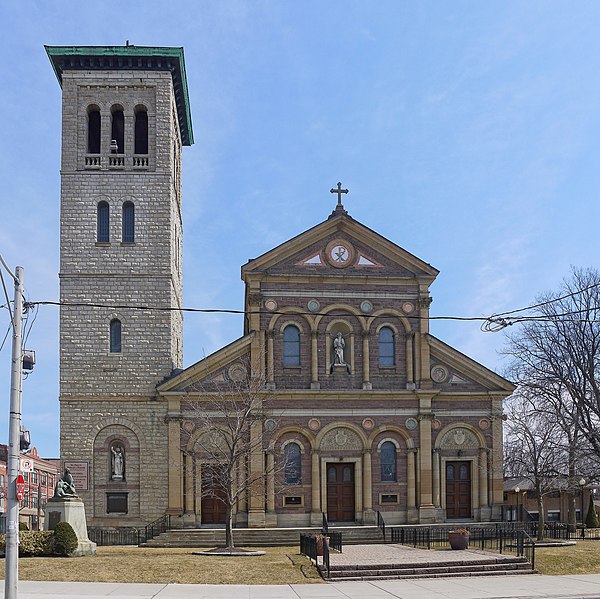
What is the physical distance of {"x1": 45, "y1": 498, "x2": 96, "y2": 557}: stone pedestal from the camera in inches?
1213

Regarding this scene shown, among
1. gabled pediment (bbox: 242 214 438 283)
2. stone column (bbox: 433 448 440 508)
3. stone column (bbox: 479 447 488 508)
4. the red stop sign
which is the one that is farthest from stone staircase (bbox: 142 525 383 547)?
the red stop sign

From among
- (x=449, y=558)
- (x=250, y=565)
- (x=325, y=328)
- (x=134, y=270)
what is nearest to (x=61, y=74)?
(x=134, y=270)

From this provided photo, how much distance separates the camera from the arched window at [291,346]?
133 ft

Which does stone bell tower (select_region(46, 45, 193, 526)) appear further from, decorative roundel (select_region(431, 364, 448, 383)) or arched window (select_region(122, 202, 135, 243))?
decorative roundel (select_region(431, 364, 448, 383))

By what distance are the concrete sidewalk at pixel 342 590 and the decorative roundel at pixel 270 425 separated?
1526 centimetres

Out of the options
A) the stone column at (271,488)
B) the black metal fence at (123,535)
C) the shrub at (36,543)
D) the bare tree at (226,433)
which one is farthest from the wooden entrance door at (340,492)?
the shrub at (36,543)

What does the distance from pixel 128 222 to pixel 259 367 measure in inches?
364

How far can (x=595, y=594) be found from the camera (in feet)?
72.6

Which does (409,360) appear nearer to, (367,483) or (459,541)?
(367,483)

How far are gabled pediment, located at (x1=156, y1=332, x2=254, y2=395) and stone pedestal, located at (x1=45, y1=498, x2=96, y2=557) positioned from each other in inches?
337

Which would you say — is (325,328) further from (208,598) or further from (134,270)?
(208,598)

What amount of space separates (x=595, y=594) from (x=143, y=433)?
2245 centimetres

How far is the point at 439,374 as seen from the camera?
41312 mm

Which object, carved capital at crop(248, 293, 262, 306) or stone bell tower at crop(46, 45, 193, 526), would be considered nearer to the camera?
stone bell tower at crop(46, 45, 193, 526)
